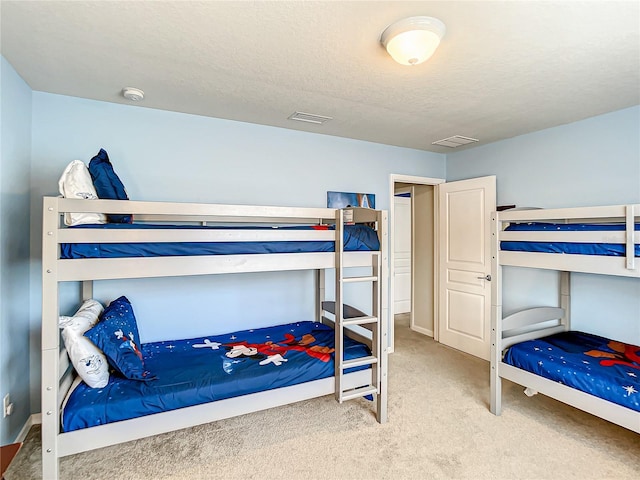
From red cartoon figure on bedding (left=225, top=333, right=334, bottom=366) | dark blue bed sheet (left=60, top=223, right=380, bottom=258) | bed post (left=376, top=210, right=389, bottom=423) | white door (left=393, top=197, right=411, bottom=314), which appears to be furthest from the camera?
white door (left=393, top=197, right=411, bottom=314)

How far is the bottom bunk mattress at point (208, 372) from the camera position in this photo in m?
1.80

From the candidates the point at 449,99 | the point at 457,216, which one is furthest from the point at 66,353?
the point at 457,216

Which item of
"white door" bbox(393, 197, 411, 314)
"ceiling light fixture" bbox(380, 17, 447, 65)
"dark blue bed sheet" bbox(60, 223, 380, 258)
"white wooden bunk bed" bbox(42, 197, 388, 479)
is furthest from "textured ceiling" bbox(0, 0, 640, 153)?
"white door" bbox(393, 197, 411, 314)

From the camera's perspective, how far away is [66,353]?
196 centimetres

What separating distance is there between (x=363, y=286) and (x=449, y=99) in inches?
84.5

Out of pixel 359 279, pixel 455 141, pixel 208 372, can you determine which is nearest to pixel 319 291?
pixel 359 279

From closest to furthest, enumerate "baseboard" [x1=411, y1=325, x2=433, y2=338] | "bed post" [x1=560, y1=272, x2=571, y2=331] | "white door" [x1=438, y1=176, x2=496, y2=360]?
"bed post" [x1=560, y1=272, x2=571, y2=331] < "white door" [x1=438, y1=176, x2=496, y2=360] < "baseboard" [x1=411, y1=325, x2=433, y2=338]

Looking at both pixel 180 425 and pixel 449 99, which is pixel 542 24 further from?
pixel 180 425

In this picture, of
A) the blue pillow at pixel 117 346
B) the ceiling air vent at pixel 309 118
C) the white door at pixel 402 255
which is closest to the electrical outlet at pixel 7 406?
the blue pillow at pixel 117 346

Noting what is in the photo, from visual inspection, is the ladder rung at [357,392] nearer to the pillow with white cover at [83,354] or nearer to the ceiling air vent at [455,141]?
the pillow with white cover at [83,354]

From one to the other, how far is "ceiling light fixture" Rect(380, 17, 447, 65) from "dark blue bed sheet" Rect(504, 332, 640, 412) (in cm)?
224

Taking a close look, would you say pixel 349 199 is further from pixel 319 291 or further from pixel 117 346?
pixel 117 346

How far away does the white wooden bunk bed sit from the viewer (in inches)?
66.7

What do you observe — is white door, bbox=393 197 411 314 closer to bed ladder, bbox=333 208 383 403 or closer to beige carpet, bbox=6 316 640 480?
beige carpet, bbox=6 316 640 480
